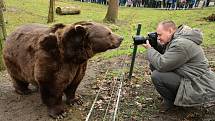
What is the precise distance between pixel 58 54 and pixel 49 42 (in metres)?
0.24

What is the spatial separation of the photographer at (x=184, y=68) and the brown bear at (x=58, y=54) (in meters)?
0.77

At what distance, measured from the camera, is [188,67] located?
19.2ft

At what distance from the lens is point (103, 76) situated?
Result: 343 inches

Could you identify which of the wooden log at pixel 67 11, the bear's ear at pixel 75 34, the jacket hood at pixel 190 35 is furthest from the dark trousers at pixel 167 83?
the wooden log at pixel 67 11

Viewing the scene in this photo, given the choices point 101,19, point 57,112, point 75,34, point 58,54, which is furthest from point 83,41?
point 101,19

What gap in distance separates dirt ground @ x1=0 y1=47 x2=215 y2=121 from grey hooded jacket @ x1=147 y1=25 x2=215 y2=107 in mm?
466

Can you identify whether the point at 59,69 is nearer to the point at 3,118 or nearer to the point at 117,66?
the point at 3,118

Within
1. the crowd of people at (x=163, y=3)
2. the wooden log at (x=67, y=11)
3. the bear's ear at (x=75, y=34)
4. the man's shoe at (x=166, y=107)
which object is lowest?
the man's shoe at (x=166, y=107)

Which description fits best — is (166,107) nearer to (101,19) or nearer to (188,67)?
(188,67)

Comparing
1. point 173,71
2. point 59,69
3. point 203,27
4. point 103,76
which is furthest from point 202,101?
point 203,27

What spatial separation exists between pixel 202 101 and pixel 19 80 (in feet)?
11.2

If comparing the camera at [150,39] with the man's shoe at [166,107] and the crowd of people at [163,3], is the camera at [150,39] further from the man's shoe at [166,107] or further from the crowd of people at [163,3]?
the crowd of people at [163,3]

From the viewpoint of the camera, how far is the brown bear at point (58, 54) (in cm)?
585

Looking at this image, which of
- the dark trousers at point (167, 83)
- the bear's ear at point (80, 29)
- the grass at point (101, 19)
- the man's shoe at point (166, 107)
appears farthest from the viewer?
the grass at point (101, 19)
